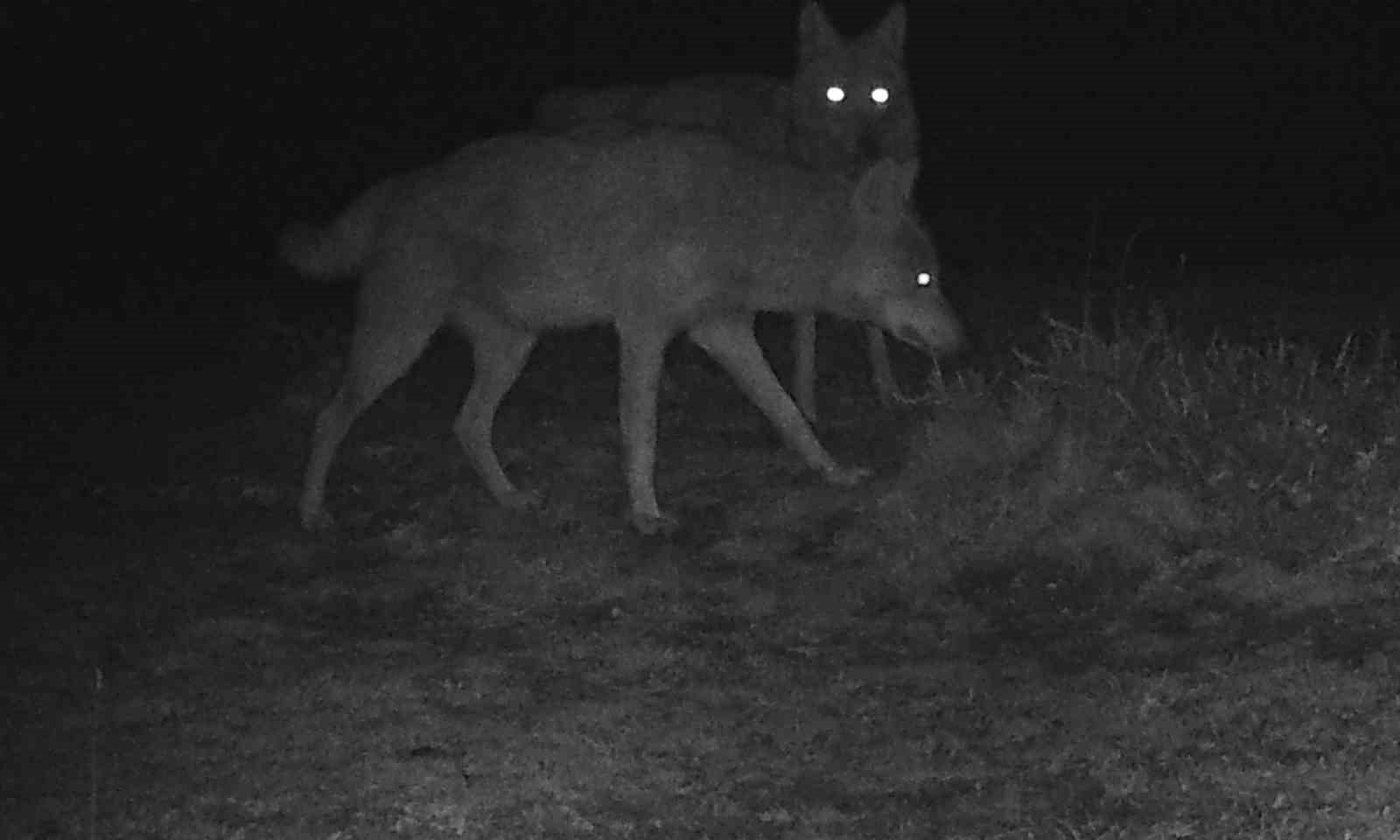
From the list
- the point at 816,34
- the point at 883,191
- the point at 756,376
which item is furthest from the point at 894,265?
the point at 816,34

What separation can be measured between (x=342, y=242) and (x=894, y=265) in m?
2.57

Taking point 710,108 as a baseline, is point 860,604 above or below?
below

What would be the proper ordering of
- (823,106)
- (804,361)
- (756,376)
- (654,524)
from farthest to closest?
(823,106)
(804,361)
(756,376)
(654,524)

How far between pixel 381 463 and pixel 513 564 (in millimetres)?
2093

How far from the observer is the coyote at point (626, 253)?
9242 millimetres

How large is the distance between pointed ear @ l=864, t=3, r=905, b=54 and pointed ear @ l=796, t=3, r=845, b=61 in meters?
0.20

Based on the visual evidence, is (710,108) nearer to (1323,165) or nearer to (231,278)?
(231,278)

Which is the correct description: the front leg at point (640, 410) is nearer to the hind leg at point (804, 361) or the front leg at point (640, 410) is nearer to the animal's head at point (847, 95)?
the hind leg at point (804, 361)

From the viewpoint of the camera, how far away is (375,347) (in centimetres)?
936

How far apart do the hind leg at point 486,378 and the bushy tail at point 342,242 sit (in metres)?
0.58

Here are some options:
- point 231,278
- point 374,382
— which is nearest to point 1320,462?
point 374,382

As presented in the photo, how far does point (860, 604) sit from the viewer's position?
7.83 m

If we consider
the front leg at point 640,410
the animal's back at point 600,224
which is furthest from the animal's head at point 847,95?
the front leg at point 640,410

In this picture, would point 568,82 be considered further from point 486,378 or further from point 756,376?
point 756,376
